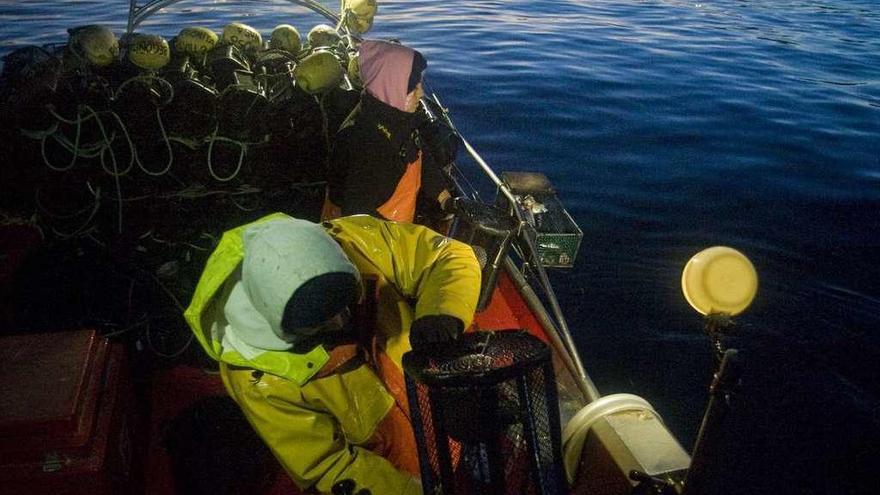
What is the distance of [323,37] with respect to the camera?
21.9 feet

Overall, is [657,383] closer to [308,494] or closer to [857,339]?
[857,339]

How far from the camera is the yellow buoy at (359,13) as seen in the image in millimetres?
6785

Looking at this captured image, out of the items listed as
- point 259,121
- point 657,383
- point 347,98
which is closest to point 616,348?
point 657,383

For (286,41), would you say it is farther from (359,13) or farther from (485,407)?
(485,407)

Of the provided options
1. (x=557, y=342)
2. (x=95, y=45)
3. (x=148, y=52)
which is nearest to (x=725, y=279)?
(x=557, y=342)

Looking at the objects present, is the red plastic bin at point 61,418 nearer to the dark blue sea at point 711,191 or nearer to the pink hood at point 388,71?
the dark blue sea at point 711,191

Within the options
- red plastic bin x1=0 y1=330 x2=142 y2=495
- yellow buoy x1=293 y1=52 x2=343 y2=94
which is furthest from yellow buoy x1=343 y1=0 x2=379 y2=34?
red plastic bin x1=0 y1=330 x2=142 y2=495

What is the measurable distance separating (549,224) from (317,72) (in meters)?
2.53

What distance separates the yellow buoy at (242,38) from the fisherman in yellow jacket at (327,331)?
4269 mm

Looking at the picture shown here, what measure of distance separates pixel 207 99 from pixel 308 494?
12.0 feet

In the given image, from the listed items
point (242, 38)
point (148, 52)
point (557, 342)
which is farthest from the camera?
point (242, 38)

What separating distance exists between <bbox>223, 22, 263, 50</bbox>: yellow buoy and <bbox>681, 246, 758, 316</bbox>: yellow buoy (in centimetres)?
566

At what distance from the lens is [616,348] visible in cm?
583

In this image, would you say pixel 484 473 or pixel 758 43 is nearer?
pixel 484 473
